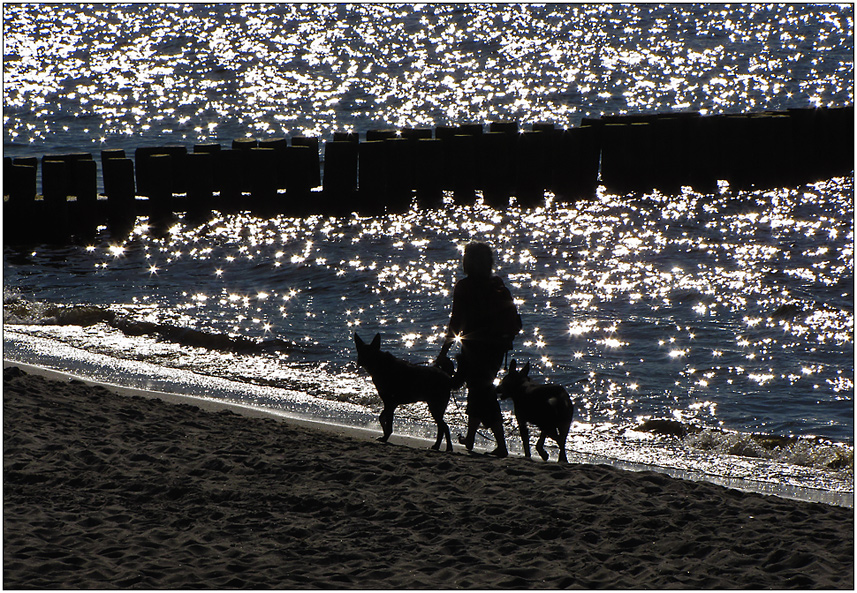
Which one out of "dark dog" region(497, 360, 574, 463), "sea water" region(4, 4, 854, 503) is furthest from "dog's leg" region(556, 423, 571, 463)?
"sea water" region(4, 4, 854, 503)

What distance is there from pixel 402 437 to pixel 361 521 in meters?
3.10

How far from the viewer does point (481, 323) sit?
24.2 feet

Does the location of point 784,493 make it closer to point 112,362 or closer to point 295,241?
point 112,362

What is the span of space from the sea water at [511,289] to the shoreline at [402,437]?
3.4 inches

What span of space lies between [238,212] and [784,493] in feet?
44.6

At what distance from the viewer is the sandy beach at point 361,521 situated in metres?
5.18

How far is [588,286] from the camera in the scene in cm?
1556

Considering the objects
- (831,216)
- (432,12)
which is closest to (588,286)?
(831,216)

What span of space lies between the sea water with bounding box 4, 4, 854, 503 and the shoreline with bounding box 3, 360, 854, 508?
0.29 ft

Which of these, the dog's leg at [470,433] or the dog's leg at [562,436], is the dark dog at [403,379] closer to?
the dog's leg at [470,433]

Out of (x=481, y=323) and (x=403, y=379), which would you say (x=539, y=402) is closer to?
(x=481, y=323)

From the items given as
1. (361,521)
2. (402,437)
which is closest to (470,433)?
(402,437)

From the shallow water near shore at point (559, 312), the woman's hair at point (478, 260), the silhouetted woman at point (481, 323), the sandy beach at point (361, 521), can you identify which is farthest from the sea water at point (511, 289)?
the woman's hair at point (478, 260)

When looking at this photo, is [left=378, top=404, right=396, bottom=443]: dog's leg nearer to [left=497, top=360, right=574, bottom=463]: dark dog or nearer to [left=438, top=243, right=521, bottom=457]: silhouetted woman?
[left=438, top=243, right=521, bottom=457]: silhouetted woman
